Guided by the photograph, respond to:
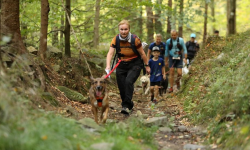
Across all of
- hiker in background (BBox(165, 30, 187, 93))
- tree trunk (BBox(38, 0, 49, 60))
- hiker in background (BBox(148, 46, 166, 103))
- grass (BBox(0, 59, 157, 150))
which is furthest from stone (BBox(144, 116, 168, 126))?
hiker in background (BBox(165, 30, 187, 93))

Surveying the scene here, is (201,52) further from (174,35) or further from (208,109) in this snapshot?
(208,109)

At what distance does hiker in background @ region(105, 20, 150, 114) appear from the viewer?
8.12 metres

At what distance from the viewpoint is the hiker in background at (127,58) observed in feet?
26.6

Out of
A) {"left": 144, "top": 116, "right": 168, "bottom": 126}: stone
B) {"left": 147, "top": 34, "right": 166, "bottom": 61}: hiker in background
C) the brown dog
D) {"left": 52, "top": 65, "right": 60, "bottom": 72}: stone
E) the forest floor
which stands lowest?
the forest floor

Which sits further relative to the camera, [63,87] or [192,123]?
[63,87]

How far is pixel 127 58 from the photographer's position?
335 inches

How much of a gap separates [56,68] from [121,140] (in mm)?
6673

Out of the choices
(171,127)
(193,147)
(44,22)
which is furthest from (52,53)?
(193,147)

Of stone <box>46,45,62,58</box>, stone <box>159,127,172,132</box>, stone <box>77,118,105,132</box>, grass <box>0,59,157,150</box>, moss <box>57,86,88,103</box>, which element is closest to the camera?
grass <box>0,59,157,150</box>

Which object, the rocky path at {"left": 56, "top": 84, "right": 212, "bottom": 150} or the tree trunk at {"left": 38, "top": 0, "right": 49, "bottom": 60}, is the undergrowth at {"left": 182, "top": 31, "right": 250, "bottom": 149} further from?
the tree trunk at {"left": 38, "top": 0, "right": 49, "bottom": 60}

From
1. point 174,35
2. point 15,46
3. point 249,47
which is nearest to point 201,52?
point 174,35

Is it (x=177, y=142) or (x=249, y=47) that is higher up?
(x=249, y=47)

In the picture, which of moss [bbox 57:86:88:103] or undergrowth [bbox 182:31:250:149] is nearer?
undergrowth [bbox 182:31:250:149]

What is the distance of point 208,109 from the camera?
735cm
